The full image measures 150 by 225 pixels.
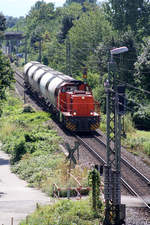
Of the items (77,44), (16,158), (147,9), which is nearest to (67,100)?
(16,158)

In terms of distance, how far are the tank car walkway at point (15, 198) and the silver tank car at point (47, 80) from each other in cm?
1113

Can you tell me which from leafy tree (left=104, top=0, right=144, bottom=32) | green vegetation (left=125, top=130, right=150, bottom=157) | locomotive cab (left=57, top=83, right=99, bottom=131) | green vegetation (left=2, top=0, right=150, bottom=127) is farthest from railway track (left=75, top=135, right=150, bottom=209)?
leafy tree (left=104, top=0, right=144, bottom=32)

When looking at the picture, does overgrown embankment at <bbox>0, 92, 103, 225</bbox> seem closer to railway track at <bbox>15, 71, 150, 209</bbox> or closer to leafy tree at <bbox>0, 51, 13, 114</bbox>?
railway track at <bbox>15, 71, 150, 209</bbox>

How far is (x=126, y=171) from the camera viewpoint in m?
26.7

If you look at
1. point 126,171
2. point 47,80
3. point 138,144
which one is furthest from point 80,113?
point 126,171

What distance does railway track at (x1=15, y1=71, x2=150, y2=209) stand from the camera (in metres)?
23.4

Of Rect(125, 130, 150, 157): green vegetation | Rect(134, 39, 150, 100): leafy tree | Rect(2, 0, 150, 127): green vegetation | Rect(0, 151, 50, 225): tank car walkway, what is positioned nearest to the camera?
Rect(0, 151, 50, 225): tank car walkway

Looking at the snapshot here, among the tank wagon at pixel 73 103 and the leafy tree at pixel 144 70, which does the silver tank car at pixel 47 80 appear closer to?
the tank wagon at pixel 73 103

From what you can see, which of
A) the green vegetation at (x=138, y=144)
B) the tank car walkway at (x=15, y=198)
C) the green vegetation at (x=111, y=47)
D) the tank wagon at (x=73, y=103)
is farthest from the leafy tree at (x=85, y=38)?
the tank car walkway at (x=15, y=198)

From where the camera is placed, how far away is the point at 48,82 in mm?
41906

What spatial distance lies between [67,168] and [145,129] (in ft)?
58.2

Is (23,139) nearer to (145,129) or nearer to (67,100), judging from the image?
(67,100)

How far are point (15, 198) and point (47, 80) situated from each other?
2155cm

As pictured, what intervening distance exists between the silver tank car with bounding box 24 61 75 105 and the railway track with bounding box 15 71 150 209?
5.59m
